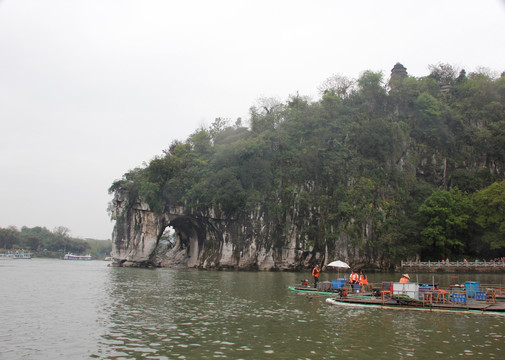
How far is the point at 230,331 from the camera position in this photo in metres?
12.0

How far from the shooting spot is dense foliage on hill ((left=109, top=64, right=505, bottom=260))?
46.9 meters

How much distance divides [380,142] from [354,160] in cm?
434

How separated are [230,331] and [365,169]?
4207 centimetres

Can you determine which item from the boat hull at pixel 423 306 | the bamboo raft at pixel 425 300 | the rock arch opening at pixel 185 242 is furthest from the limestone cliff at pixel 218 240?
the boat hull at pixel 423 306

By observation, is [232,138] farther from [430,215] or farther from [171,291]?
[171,291]

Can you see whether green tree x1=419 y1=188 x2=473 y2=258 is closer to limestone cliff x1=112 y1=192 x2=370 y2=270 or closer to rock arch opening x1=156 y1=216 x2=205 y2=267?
limestone cliff x1=112 y1=192 x2=370 y2=270

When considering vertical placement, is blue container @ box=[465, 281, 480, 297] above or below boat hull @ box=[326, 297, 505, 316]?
above

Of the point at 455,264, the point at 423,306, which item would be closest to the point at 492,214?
the point at 455,264

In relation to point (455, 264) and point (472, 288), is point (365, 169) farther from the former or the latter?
point (472, 288)

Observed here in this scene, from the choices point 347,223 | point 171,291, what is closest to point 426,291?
point 171,291

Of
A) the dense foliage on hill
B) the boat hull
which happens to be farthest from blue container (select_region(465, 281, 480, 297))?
the dense foliage on hill

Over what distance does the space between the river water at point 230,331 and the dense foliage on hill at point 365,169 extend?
30.8 metres

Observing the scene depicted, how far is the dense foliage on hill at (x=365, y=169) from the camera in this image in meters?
46.9

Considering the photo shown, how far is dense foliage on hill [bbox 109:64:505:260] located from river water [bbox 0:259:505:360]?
30807 millimetres
